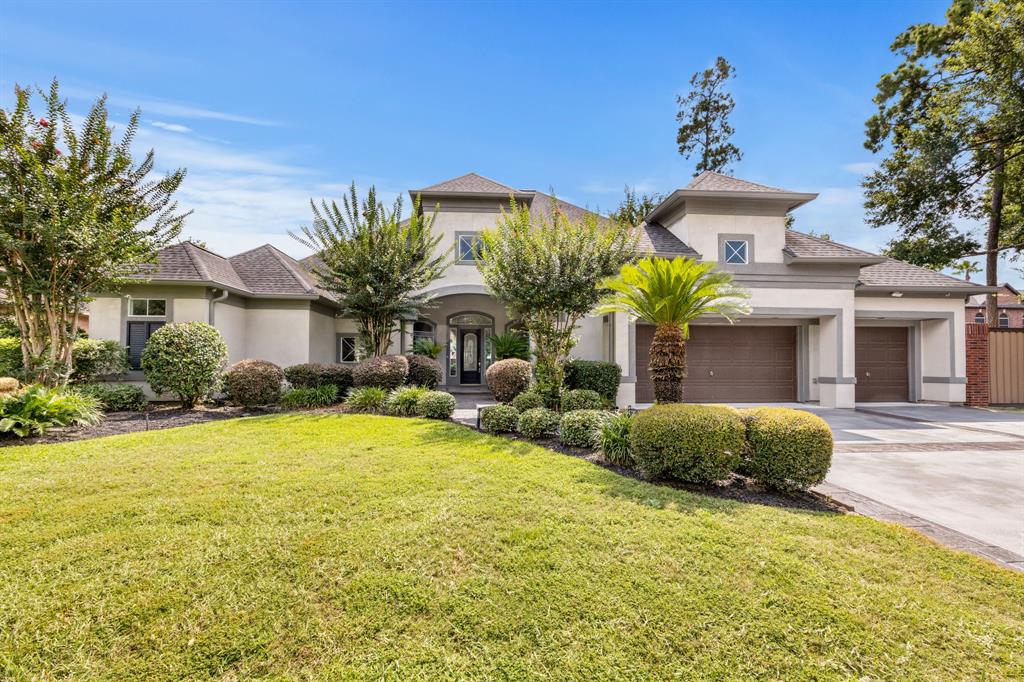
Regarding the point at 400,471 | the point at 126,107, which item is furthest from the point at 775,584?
the point at 126,107

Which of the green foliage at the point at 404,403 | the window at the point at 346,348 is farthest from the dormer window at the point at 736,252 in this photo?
the window at the point at 346,348

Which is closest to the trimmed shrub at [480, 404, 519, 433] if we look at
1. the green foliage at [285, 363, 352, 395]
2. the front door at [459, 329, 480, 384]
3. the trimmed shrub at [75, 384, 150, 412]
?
the green foliage at [285, 363, 352, 395]

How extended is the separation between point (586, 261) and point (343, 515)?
6231 mm

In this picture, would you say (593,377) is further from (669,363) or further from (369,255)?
(369,255)

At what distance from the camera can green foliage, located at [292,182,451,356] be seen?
11875 millimetres

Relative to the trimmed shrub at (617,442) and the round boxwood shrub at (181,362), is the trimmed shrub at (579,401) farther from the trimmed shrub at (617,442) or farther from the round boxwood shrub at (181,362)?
the round boxwood shrub at (181,362)

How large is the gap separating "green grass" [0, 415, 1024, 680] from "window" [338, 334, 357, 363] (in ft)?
36.5

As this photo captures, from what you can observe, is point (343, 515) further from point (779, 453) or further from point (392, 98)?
point (392, 98)

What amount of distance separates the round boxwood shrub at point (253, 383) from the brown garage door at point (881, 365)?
1710cm

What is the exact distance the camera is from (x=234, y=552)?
340cm

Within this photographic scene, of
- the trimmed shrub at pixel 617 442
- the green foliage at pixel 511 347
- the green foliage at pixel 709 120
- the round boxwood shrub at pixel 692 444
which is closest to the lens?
the round boxwood shrub at pixel 692 444

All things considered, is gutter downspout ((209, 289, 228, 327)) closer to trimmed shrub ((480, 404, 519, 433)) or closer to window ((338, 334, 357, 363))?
window ((338, 334, 357, 363))

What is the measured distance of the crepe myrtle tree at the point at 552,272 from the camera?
8477mm

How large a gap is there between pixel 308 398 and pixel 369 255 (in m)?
4.09
